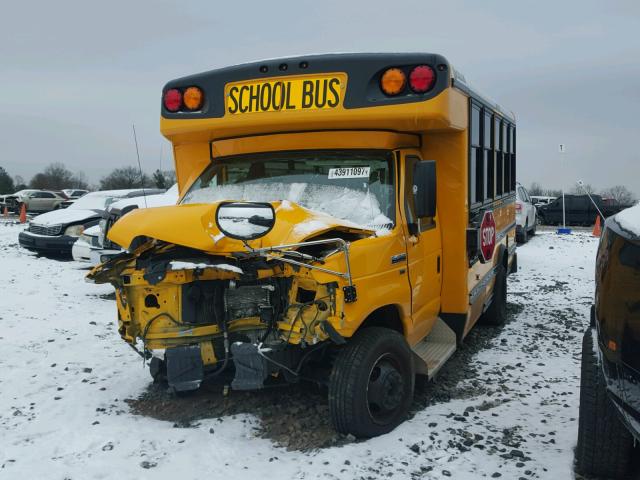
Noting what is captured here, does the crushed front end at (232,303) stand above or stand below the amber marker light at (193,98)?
below

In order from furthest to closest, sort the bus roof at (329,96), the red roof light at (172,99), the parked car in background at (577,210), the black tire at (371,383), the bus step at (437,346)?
the parked car in background at (577,210) → the red roof light at (172,99) → the bus step at (437,346) → the bus roof at (329,96) → the black tire at (371,383)

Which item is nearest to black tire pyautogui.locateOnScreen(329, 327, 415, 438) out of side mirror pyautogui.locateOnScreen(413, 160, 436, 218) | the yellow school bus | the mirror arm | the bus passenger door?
the yellow school bus

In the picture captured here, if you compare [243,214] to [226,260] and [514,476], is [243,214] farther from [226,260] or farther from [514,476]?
[514,476]

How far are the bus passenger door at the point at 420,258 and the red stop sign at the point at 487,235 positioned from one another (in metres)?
0.81

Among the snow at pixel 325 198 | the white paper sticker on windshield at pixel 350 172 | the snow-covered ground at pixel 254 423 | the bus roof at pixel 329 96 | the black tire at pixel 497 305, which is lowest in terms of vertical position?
the snow-covered ground at pixel 254 423

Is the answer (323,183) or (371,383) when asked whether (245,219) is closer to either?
(323,183)

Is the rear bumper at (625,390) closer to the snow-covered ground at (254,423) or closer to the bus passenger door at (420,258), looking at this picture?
the snow-covered ground at (254,423)

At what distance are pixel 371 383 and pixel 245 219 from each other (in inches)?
58.0

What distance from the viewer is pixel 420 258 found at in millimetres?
4938

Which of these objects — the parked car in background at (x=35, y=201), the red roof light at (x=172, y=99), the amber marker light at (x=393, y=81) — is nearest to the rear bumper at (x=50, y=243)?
the red roof light at (x=172, y=99)

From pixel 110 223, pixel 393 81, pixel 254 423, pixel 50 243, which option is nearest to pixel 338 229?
pixel 393 81

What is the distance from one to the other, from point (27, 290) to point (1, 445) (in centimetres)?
633

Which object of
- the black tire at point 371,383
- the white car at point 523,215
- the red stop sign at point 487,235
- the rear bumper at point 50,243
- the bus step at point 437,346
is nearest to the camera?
the black tire at point 371,383

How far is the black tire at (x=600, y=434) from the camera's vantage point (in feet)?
11.4
